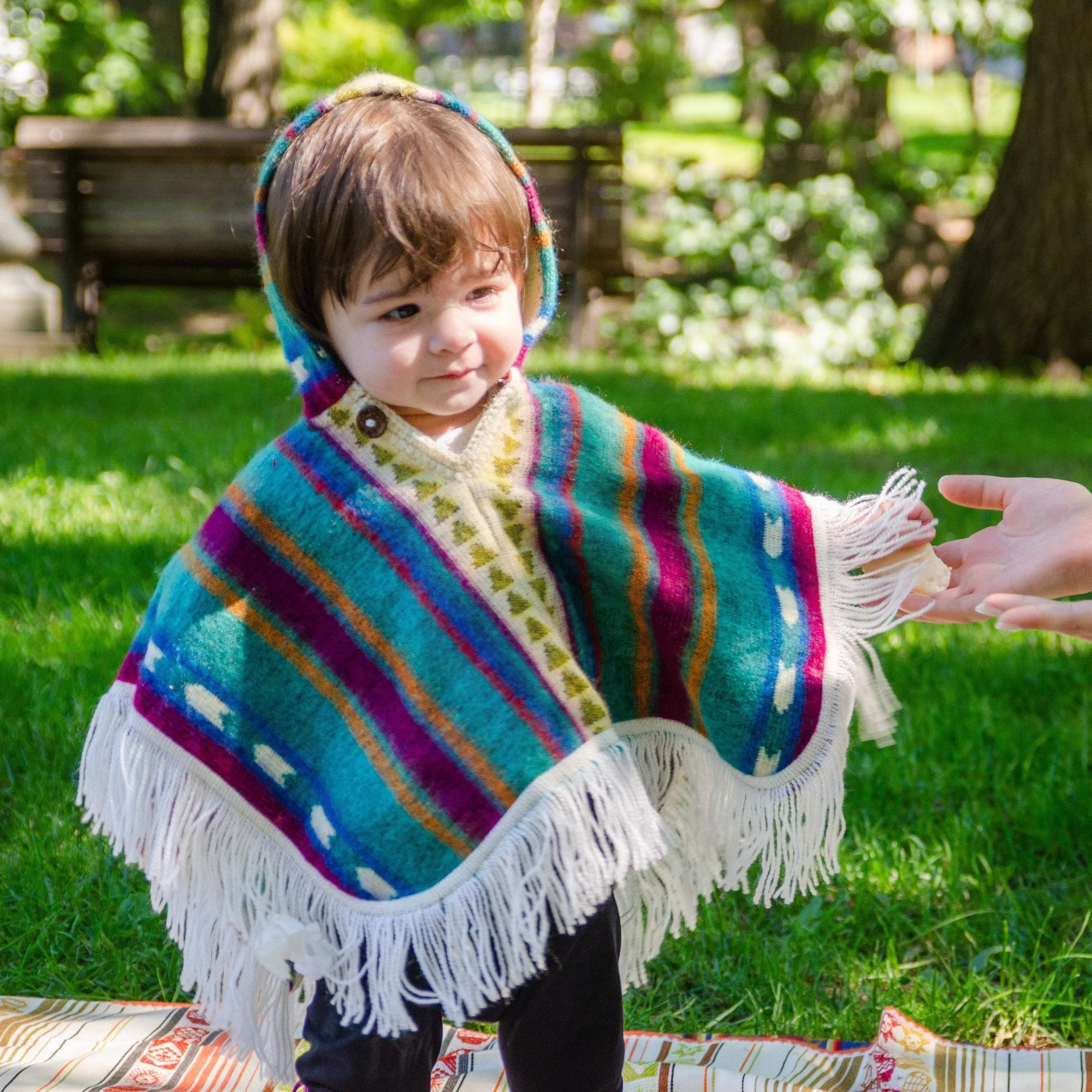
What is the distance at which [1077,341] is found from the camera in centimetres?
711

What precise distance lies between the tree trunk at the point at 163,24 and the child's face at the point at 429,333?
43.3 ft

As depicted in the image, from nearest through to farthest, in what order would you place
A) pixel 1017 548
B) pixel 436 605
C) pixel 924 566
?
pixel 436 605 → pixel 924 566 → pixel 1017 548

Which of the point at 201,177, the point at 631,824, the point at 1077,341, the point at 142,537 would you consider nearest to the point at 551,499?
the point at 631,824

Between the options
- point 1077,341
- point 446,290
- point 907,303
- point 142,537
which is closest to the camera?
point 446,290

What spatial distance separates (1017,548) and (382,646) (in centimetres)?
99

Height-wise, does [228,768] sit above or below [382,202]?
below

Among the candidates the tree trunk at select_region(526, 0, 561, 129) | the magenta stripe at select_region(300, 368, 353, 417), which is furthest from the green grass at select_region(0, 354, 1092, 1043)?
the tree trunk at select_region(526, 0, 561, 129)

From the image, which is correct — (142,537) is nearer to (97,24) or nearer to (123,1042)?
(123,1042)

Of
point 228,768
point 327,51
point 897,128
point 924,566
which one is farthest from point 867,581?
point 327,51

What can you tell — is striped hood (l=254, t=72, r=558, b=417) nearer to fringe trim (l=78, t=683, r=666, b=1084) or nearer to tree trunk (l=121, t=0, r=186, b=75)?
fringe trim (l=78, t=683, r=666, b=1084)

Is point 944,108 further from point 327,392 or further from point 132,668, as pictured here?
point 132,668

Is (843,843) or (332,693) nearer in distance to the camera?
(332,693)

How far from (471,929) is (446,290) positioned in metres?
0.77

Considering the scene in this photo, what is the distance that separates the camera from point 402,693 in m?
1.59
